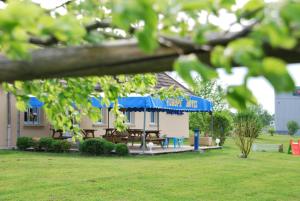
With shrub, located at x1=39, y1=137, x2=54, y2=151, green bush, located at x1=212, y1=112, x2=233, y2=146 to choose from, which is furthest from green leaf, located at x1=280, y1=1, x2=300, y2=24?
green bush, located at x1=212, y1=112, x2=233, y2=146

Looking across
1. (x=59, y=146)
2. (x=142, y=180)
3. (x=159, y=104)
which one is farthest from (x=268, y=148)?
(x=142, y=180)

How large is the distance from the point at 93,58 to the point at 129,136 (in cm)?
2057

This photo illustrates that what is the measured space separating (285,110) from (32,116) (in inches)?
2869

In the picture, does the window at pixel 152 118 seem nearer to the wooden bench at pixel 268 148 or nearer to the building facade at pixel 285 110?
the wooden bench at pixel 268 148

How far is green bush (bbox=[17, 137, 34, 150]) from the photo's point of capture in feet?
73.5

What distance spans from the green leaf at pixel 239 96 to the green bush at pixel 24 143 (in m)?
21.0

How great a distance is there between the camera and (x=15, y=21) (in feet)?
6.54

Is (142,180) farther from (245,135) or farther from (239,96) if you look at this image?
(239,96)

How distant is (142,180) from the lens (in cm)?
1240

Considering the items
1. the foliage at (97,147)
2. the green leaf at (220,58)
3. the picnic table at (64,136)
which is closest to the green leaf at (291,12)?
the green leaf at (220,58)

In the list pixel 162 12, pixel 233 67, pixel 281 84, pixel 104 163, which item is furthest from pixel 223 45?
pixel 104 163

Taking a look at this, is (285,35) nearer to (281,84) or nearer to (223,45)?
(281,84)

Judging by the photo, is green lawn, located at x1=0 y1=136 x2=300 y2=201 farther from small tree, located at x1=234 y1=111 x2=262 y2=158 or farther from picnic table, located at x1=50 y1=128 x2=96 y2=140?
picnic table, located at x1=50 y1=128 x2=96 y2=140

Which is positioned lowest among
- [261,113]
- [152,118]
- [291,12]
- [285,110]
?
[291,12]
